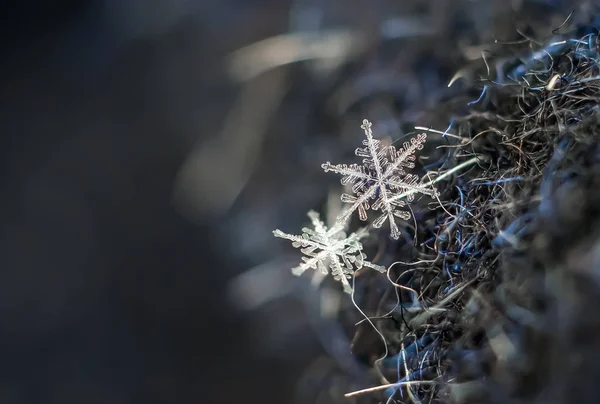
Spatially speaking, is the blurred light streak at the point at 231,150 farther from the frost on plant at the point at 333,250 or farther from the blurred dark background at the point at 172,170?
the frost on plant at the point at 333,250

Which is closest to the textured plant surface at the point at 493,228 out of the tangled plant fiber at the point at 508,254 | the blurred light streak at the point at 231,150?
the tangled plant fiber at the point at 508,254

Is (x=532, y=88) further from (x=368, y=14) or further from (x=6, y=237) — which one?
(x=6, y=237)

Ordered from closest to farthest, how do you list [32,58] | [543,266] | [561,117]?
[543,266] → [561,117] → [32,58]

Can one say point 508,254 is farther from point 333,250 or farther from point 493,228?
point 333,250

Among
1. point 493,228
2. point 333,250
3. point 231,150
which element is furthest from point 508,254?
point 231,150

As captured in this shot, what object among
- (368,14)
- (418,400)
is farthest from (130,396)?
(368,14)

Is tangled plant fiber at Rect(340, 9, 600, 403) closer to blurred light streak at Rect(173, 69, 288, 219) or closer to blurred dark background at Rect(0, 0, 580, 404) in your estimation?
blurred dark background at Rect(0, 0, 580, 404)
